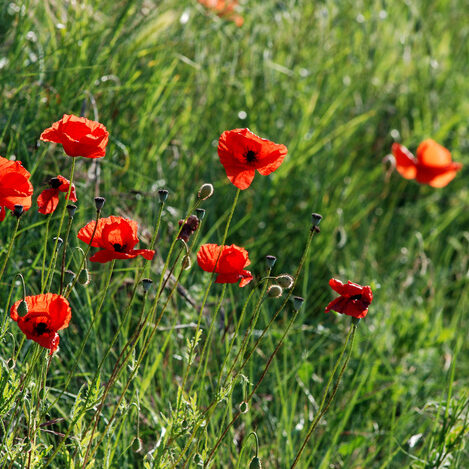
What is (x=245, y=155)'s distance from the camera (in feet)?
4.44

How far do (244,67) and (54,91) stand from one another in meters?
1.04

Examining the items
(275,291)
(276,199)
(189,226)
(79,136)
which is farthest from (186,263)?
(276,199)

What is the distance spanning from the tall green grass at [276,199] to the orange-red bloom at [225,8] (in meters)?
0.05

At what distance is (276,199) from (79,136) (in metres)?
1.37

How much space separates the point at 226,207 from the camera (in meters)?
2.45

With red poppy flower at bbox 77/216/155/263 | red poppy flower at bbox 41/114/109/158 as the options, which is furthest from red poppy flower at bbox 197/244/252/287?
red poppy flower at bbox 41/114/109/158

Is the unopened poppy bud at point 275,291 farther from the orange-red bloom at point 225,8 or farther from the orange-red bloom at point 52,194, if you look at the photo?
the orange-red bloom at point 225,8

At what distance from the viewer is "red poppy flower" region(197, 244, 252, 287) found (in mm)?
1345

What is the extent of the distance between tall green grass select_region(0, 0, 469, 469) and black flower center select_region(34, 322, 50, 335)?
0.19 m

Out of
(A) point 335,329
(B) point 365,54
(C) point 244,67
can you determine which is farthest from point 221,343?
(B) point 365,54

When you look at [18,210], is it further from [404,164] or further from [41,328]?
[404,164]

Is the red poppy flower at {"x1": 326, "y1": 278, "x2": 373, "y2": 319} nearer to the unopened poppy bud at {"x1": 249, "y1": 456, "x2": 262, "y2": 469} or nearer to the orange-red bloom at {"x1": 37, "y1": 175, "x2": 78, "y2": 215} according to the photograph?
the unopened poppy bud at {"x1": 249, "y1": 456, "x2": 262, "y2": 469}

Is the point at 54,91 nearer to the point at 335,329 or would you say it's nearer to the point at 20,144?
the point at 20,144

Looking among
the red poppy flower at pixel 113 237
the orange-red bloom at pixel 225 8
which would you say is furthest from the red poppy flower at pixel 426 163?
the red poppy flower at pixel 113 237
